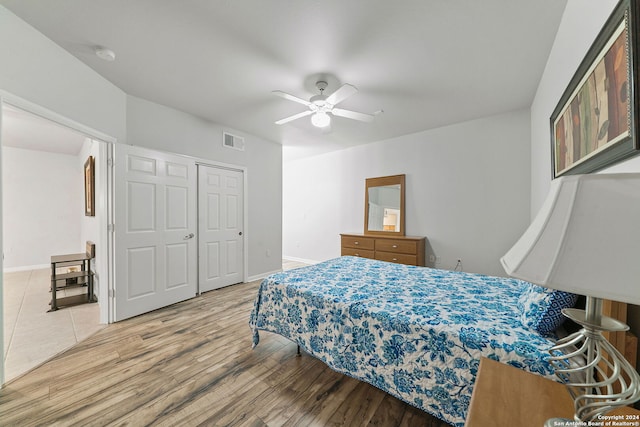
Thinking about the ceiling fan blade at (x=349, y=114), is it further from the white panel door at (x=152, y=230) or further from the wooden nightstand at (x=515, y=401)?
the wooden nightstand at (x=515, y=401)

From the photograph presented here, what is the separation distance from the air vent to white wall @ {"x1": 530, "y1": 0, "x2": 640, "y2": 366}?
12.8ft

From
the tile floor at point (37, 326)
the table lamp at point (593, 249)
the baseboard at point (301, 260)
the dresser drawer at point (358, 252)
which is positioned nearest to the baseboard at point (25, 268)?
the tile floor at point (37, 326)

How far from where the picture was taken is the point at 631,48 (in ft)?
2.72

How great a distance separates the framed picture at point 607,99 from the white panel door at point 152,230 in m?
3.84

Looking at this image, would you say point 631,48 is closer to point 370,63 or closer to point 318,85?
point 370,63

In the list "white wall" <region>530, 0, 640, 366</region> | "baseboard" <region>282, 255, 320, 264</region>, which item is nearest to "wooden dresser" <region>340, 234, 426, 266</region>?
"baseboard" <region>282, 255, 320, 264</region>

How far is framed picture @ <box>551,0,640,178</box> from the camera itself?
0.83 metres

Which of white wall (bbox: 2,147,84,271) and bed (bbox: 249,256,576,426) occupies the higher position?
white wall (bbox: 2,147,84,271)

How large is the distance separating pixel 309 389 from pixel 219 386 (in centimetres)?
65

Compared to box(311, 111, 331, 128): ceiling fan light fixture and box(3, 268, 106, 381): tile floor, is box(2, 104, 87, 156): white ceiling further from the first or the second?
box(311, 111, 331, 128): ceiling fan light fixture

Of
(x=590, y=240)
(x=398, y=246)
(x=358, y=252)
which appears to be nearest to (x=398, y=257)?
(x=398, y=246)

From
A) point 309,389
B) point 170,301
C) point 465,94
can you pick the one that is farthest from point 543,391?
point 170,301

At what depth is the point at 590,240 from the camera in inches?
18.0

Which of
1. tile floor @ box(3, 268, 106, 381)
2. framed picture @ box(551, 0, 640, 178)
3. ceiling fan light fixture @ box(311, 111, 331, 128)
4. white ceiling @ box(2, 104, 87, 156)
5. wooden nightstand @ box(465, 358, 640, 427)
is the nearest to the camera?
wooden nightstand @ box(465, 358, 640, 427)
